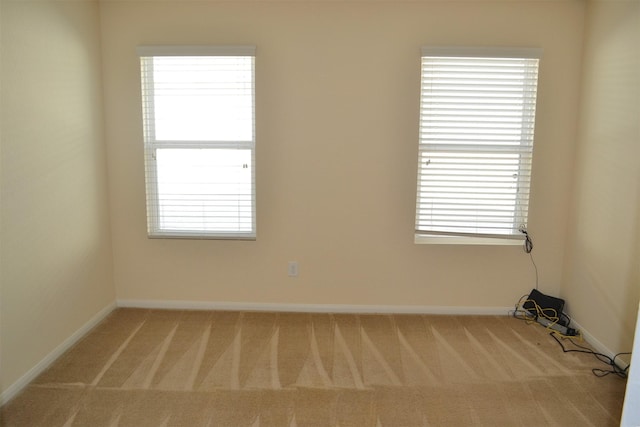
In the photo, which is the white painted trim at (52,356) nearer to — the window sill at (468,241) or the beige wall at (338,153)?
the beige wall at (338,153)

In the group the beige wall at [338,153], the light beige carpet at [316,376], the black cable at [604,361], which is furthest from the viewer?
the beige wall at [338,153]

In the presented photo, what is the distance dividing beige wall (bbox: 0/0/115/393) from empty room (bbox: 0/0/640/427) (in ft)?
0.07

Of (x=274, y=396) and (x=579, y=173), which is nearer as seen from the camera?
(x=274, y=396)

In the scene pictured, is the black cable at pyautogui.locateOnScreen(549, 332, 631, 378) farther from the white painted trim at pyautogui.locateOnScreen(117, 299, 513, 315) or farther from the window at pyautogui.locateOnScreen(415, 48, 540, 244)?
the window at pyautogui.locateOnScreen(415, 48, 540, 244)

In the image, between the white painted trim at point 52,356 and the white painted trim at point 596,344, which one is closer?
the white painted trim at point 52,356

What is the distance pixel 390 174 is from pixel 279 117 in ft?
3.21

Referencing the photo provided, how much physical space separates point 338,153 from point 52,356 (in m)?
2.40

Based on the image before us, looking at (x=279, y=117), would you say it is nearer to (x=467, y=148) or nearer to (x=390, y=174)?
(x=390, y=174)

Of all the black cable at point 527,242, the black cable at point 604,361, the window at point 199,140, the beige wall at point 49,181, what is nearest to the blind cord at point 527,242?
the black cable at point 527,242

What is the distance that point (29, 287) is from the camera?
2.63 meters

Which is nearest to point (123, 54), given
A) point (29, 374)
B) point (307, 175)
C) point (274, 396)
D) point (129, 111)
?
point (129, 111)

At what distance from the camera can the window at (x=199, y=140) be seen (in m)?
3.45

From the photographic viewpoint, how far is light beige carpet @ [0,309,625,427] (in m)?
2.37

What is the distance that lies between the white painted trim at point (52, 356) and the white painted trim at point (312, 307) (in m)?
0.29
